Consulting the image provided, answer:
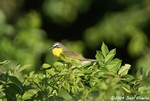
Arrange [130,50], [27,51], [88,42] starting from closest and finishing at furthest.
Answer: [27,51] → [130,50] → [88,42]

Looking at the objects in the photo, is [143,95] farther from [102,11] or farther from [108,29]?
[102,11]

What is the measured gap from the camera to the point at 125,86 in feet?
5.24

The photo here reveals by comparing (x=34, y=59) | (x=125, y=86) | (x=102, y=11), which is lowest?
(x=125, y=86)

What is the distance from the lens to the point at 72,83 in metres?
1.68

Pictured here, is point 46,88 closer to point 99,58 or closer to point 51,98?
point 51,98

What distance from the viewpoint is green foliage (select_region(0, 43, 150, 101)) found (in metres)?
1.65

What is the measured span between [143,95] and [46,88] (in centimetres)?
28

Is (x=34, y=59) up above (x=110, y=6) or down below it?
→ below

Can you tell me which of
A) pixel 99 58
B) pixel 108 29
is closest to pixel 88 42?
pixel 108 29

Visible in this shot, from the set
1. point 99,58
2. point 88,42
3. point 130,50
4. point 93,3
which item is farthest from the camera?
point 93,3

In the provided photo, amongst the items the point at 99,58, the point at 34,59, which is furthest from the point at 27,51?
the point at 99,58

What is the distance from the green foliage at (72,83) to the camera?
165 centimetres

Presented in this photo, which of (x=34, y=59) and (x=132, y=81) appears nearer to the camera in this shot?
(x=132, y=81)

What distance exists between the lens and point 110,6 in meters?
5.46
